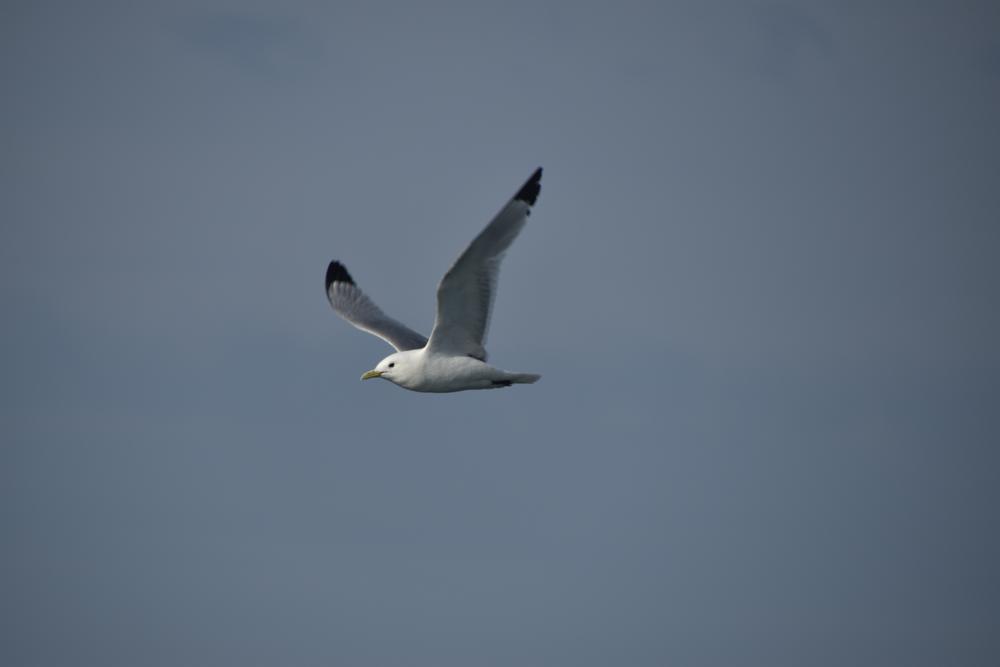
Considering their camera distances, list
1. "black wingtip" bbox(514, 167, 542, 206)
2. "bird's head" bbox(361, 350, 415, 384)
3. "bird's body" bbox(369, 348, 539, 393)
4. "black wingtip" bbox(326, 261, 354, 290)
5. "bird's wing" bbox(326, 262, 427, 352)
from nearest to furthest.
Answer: "black wingtip" bbox(514, 167, 542, 206), "bird's body" bbox(369, 348, 539, 393), "bird's head" bbox(361, 350, 415, 384), "bird's wing" bbox(326, 262, 427, 352), "black wingtip" bbox(326, 261, 354, 290)

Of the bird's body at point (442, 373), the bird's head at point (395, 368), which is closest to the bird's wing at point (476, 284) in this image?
the bird's body at point (442, 373)

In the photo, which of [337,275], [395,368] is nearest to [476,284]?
[395,368]

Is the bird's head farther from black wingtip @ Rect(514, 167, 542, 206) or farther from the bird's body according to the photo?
black wingtip @ Rect(514, 167, 542, 206)

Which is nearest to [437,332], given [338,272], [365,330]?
[365,330]

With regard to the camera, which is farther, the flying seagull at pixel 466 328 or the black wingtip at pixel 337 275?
the black wingtip at pixel 337 275

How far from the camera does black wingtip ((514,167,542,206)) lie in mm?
19234

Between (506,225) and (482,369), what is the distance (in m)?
2.94

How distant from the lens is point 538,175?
1956 centimetres

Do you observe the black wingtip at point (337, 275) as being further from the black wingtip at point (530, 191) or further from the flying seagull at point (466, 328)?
the black wingtip at point (530, 191)

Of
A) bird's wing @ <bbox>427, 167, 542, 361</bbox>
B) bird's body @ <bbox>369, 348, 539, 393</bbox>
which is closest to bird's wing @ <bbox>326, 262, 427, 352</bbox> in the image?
bird's body @ <bbox>369, 348, 539, 393</bbox>

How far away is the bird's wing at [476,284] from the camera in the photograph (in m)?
19.3

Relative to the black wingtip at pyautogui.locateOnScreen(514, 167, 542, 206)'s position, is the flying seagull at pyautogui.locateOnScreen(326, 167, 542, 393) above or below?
below

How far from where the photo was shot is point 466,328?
2095 centimetres

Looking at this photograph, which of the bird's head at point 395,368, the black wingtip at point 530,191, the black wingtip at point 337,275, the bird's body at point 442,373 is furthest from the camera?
the black wingtip at point 337,275
